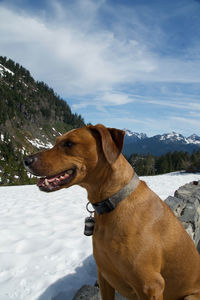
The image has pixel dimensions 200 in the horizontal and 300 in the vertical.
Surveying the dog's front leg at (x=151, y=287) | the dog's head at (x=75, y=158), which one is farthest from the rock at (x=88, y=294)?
the dog's head at (x=75, y=158)

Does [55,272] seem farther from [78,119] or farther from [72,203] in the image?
[78,119]

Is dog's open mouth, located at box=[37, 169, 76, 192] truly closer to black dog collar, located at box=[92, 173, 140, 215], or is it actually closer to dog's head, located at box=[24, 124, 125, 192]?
dog's head, located at box=[24, 124, 125, 192]

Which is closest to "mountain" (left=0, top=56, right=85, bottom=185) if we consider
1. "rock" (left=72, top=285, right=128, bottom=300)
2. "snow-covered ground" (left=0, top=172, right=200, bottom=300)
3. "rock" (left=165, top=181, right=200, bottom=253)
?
"snow-covered ground" (left=0, top=172, right=200, bottom=300)

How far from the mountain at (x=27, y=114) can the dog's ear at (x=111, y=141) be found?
255ft

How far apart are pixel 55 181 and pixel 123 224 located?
2.51 ft

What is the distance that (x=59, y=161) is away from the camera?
2092 mm

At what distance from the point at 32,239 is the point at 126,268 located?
3.63m

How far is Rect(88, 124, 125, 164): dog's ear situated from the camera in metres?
2.03

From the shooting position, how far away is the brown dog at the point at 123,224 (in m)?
1.96

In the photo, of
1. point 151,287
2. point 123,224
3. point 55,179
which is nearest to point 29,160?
point 55,179

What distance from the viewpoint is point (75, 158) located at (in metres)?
2.11

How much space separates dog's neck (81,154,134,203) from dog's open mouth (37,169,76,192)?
7.2 inches

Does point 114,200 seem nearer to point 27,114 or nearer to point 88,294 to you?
point 88,294

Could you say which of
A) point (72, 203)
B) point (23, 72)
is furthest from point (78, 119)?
point (72, 203)
